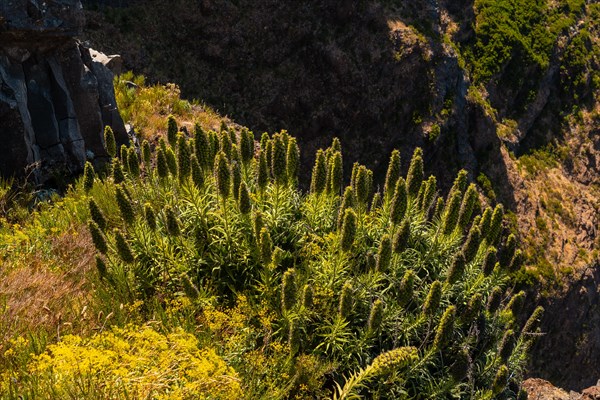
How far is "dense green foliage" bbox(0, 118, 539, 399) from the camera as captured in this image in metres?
6.05

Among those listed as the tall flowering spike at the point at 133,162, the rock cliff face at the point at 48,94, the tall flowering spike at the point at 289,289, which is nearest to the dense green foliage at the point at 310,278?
the tall flowering spike at the point at 289,289

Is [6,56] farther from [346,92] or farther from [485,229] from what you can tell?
[346,92]

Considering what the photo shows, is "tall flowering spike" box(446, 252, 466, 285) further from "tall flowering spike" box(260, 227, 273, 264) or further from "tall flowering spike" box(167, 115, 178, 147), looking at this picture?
"tall flowering spike" box(167, 115, 178, 147)

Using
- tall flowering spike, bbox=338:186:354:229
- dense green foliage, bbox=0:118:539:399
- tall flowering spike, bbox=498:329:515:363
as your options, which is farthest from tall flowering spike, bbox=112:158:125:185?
tall flowering spike, bbox=498:329:515:363

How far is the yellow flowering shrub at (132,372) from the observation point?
15.0 feet

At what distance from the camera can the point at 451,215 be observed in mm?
7039

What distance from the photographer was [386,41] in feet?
114

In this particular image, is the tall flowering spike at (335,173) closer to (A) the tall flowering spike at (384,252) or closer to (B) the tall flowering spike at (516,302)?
(A) the tall flowering spike at (384,252)

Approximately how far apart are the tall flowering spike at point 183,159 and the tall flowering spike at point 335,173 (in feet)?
Answer: 6.41

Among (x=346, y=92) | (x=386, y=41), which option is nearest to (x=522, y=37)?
(x=386, y=41)

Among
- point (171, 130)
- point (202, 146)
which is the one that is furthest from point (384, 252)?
point (171, 130)

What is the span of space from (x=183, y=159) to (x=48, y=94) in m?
5.83

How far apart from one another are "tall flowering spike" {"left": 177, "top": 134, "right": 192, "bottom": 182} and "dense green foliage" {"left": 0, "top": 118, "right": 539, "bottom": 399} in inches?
0.8

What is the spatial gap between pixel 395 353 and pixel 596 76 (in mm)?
54329
